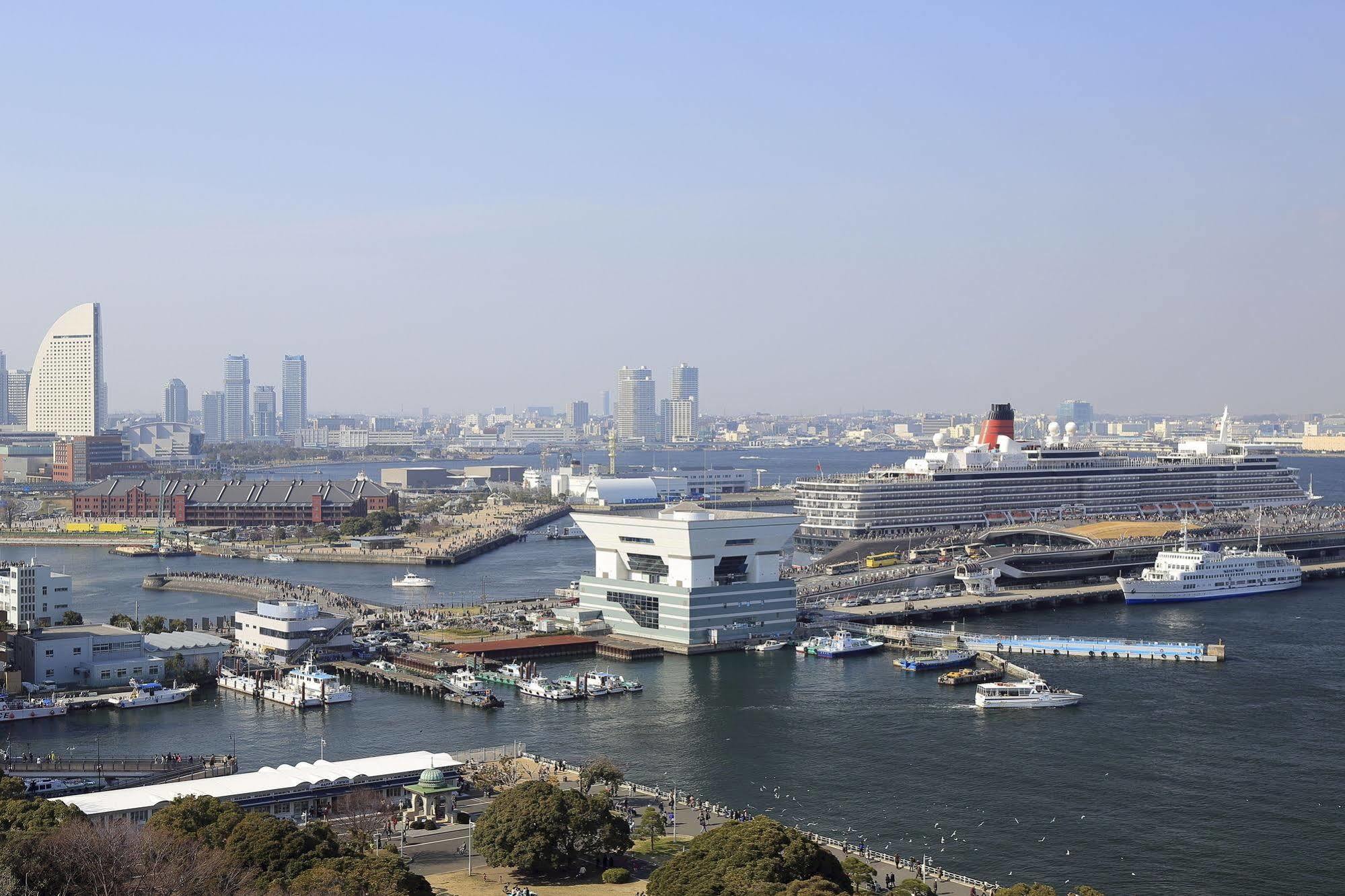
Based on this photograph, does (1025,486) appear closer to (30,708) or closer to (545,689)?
(545,689)

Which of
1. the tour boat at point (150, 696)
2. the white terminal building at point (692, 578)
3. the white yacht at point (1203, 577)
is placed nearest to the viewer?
the tour boat at point (150, 696)

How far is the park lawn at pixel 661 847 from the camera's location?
41.7 ft

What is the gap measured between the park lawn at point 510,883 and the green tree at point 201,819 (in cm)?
158

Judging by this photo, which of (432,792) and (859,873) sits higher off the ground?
(432,792)

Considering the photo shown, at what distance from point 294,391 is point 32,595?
145507mm

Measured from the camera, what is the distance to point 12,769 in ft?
48.8

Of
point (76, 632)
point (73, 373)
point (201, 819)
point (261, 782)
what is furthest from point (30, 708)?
point (73, 373)

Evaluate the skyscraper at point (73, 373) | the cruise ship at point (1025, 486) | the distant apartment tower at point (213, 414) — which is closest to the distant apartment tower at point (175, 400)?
the distant apartment tower at point (213, 414)

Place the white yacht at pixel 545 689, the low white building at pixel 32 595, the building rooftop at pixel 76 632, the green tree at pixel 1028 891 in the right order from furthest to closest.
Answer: the low white building at pixel 32 595
the building rooftop at pixel 76 632
the white yacht at pixel 545 689
the green tree at pixel 1028 891

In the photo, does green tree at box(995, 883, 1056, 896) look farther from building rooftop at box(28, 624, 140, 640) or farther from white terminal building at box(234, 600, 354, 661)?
building rooftop at box(28, 624, 140, 640)

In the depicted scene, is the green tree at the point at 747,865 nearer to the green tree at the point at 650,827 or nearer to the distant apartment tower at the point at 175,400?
the green tree at the point at 650,827

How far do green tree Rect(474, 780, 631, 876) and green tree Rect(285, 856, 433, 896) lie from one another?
1427 mm

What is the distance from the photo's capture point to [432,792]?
1358cm

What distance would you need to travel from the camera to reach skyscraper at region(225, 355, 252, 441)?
142875 millimetres
